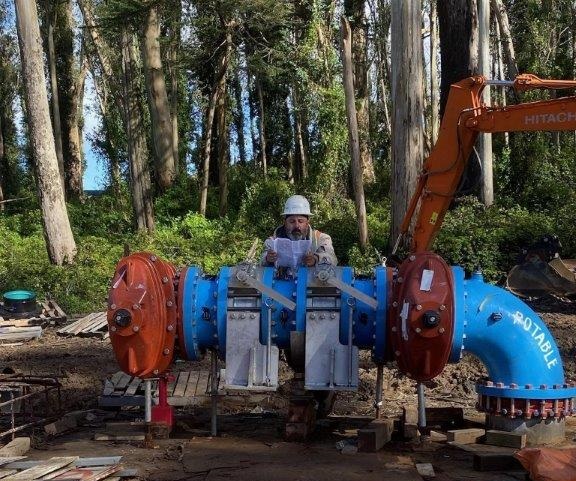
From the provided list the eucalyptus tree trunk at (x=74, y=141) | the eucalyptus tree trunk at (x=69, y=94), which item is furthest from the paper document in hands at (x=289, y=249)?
the eucalyptus tree trunk at (x=69, y=94)

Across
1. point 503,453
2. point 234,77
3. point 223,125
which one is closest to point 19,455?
point 503,453

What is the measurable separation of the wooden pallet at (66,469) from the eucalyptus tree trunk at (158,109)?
20.3 metres

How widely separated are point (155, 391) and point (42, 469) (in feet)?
8.48

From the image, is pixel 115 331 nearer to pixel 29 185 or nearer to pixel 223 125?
pixel 223 125

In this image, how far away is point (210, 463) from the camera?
6012 millimetres

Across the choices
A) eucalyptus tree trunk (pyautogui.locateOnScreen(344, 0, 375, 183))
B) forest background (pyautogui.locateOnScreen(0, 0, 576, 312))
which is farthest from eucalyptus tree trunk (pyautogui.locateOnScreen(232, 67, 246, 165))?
eucalyptus tree trunk (pyautogui.locateOnScreen(344, 0, 375, 183))

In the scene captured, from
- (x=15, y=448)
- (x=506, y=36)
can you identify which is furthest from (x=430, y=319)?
(x=506, y=36)

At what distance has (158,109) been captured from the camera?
26047mm

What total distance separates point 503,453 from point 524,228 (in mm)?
12456

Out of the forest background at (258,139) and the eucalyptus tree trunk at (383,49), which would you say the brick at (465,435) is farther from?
the eucalyptus tree trunk at (383,49)

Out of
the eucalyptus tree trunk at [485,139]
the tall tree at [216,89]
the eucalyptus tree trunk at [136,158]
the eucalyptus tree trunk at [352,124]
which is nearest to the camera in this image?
the eucalyptus tree trunk at [352,124]

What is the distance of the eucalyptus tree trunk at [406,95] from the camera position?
50.8 ft

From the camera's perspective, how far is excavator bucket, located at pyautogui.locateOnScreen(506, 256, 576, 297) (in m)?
13.4

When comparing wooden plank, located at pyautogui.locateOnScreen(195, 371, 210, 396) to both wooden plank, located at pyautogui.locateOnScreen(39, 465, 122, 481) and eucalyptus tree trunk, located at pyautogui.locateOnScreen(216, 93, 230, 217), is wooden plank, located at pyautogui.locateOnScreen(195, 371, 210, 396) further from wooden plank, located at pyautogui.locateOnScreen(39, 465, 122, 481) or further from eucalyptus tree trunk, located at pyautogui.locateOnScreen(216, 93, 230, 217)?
eucalyptus tree trunk, located at pyautogui.locateOnScreen(216, 93, 230, 217)
